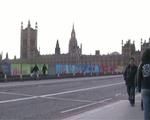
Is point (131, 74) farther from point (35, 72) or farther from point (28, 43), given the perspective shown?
point (28, 43)

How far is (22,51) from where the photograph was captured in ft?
447

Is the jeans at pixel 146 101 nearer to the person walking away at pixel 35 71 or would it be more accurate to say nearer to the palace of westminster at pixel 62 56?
the person walking away at pixel 35 71

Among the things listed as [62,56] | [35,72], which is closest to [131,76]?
[35,72]

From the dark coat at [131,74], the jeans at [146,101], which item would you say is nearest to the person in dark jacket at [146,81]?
the jeans at [146,101]

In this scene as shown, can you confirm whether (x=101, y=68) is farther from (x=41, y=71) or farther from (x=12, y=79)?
(x=12, y=79)

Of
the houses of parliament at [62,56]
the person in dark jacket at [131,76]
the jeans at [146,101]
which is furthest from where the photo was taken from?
the houses of parliament at [62,56]

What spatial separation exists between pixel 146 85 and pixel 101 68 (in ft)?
230

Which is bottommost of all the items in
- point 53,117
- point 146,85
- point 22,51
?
point 53,117

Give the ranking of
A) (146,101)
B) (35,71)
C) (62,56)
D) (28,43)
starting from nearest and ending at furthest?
(146,101)
(35,71)
(62,56)
(28,43)

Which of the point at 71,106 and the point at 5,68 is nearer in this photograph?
the point at 71,106

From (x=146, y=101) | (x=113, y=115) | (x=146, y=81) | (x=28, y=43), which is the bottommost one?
(x=113, y=115)

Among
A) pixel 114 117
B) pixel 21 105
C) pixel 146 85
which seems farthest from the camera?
pixel 21 105

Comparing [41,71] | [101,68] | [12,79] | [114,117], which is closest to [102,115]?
[114,117]

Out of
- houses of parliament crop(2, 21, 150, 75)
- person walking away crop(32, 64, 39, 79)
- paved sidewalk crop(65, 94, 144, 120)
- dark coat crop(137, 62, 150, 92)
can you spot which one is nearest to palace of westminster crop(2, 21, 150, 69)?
houses of parliament crop(2, 21, 150, 75)
